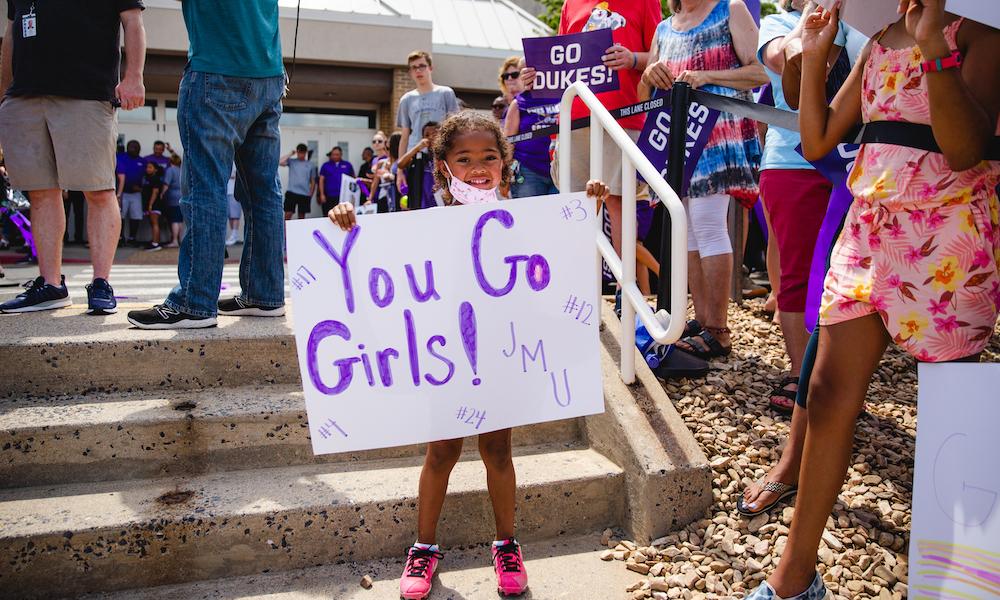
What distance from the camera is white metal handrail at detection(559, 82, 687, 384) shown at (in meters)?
2.28

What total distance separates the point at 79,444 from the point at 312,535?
0.92 m

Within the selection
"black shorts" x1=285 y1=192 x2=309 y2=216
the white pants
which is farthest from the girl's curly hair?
"black shorts" x1=285 y1=192 x2=309 y2=216

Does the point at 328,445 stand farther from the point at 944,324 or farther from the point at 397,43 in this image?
the point at 397,43

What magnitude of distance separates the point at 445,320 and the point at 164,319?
1609 mm

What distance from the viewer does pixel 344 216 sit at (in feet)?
6.96

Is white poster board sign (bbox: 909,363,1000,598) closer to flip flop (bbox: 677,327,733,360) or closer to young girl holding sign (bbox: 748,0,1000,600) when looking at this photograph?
young girl holding sign (bbox: 748,0,1000,600)

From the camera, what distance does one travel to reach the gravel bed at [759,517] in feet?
7.47

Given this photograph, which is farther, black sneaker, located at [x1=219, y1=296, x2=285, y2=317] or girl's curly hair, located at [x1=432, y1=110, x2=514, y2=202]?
black sneaker, located at [x1=219, y1=296, x2=285, y2=317]

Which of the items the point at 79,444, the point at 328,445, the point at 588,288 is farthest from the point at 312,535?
the point at 588,288

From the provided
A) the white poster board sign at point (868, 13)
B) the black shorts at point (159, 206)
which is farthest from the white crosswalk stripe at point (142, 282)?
the black shorts at point (159, 206)

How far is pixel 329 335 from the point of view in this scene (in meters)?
2.12

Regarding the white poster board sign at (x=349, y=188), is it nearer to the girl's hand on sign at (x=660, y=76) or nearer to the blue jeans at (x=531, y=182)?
the blue jeans at (x=531, y=182)

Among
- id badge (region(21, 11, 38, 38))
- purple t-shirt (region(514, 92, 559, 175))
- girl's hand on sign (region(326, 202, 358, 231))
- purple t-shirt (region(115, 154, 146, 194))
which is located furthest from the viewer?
purple t-shirt (region(115, 154, 146, 194))

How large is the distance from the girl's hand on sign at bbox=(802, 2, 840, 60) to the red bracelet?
310mm
